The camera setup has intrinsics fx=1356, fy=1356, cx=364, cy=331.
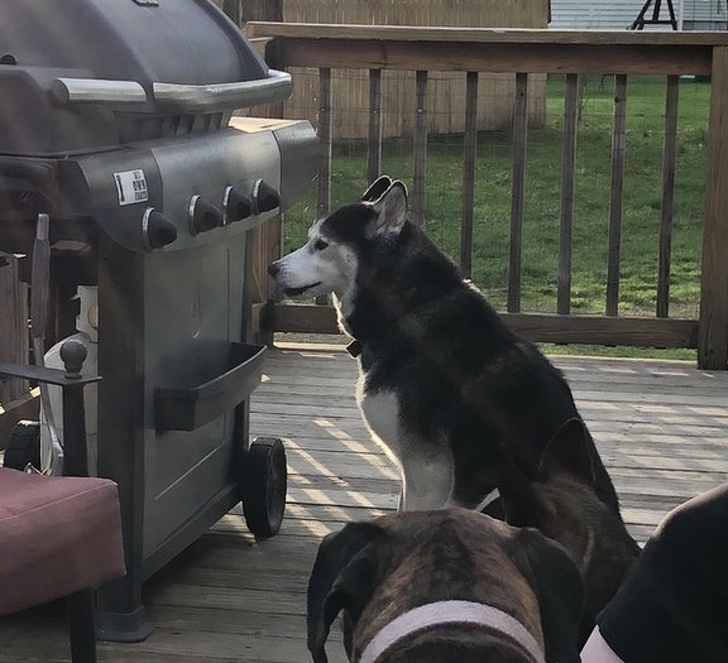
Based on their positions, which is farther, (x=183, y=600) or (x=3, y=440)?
(x=3, y=440)

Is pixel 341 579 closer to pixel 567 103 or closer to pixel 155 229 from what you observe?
pixel 155 229

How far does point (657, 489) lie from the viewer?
4316mm

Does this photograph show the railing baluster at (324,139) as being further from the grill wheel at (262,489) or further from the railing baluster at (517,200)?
the grill wheel at (262,489)

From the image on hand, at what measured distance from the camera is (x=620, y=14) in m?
27.5

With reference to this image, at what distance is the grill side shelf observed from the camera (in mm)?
3164

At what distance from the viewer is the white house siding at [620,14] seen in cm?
2648

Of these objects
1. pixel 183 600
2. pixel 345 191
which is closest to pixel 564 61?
pixel 183 600

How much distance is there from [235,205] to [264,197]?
203 millimetres

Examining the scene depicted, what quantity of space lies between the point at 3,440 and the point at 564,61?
2.76 meters

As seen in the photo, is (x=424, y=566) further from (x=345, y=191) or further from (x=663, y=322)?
(x=345, y=191)

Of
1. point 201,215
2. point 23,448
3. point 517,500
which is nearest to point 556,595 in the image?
point 517,500

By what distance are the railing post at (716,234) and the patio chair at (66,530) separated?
3.58 m

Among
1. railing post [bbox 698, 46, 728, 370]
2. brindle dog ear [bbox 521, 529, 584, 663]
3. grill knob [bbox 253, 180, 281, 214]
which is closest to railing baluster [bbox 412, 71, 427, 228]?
railing post [bbox 698, 46, 728, 370]

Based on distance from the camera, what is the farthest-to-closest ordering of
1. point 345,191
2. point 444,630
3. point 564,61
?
point 345,191 → point 564,61 → point 444,630
